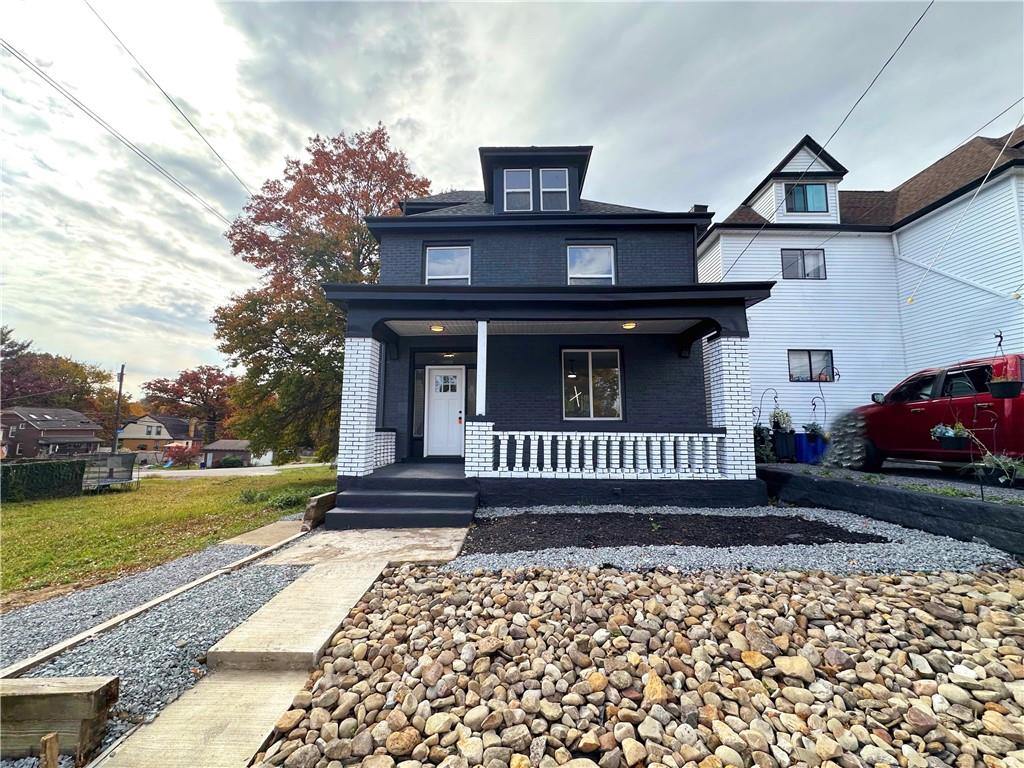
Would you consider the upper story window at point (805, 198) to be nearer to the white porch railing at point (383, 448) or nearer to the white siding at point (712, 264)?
the white siding at point (712, 264)

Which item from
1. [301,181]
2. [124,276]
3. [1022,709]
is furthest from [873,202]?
[124,276]

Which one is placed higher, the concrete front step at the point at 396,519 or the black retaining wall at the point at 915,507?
the black retaining wall at the point at 915,507

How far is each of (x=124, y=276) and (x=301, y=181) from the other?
602 cm

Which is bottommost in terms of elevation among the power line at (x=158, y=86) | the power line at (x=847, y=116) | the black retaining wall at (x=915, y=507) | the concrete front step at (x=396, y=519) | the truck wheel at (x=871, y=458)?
the concrete front step at (x=396, y=519)

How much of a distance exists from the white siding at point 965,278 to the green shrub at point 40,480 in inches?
932

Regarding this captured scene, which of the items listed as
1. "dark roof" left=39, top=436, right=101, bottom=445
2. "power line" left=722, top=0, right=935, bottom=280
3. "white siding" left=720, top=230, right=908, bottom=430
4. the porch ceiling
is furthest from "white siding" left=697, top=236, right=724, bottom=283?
"dark roof" left=39, top=436, right=101, bottom=445

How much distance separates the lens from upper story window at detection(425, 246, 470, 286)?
8398mm

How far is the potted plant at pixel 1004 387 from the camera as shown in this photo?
4.98 meters

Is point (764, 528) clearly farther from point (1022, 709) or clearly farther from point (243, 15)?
point (243, 15)

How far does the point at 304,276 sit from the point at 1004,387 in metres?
14.9

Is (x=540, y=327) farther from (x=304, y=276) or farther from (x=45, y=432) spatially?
(x=45, y=432)

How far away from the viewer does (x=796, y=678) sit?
208cm

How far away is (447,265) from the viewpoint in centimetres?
847

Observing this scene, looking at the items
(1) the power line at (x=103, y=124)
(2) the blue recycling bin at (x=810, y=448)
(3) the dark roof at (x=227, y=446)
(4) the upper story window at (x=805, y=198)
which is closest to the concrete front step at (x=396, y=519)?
(1) the power line at (x=103, y=124)
